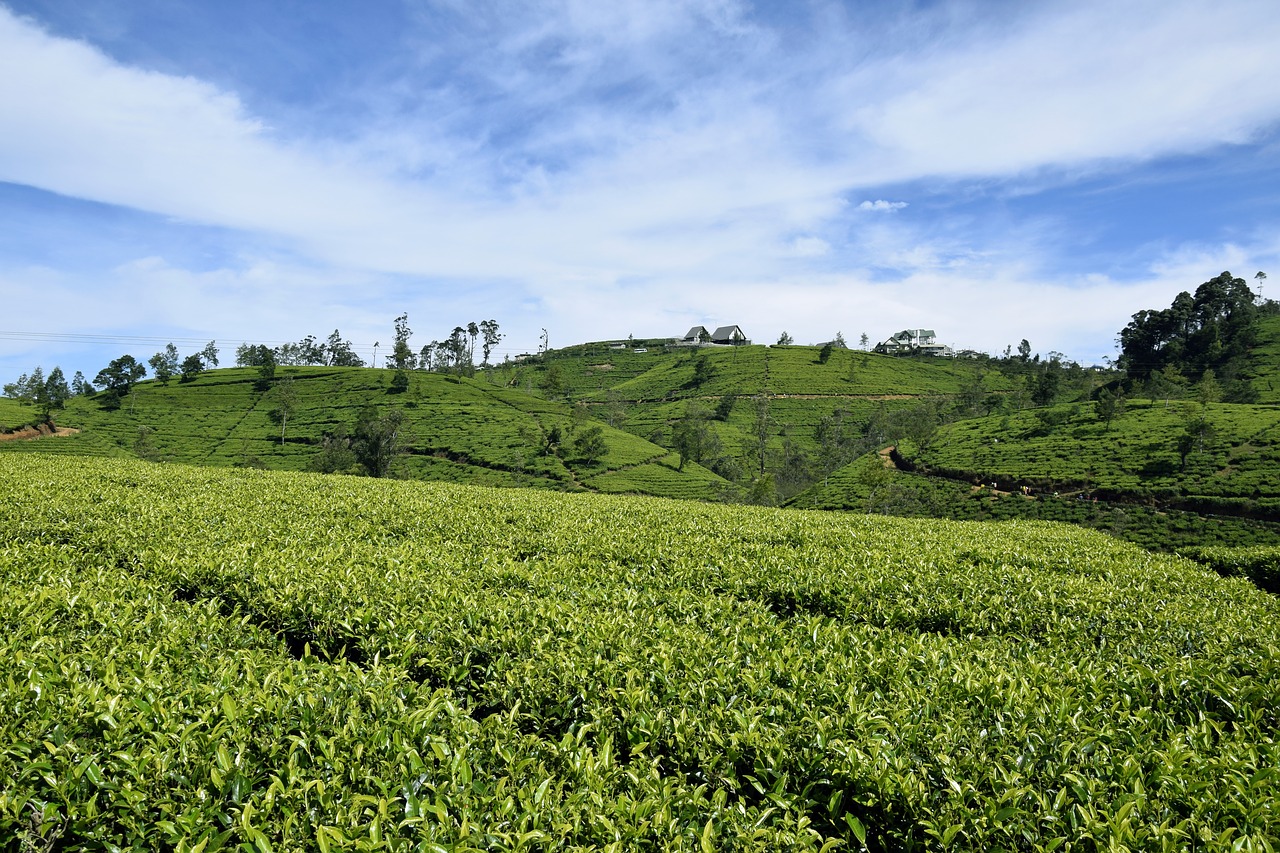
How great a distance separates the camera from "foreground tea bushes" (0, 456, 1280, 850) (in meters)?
3.61

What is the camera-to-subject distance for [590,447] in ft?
291

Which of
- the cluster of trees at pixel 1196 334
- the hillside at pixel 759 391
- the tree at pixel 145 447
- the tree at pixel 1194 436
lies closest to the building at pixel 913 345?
the hillside at pixel 759 391

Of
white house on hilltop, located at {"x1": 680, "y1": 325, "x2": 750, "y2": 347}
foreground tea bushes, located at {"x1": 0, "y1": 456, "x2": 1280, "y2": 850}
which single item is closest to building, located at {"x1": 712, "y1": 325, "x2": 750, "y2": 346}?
white house on hilltop, located at {"x1": 680, "y1": 325, "x2": 750, "y2": 347}

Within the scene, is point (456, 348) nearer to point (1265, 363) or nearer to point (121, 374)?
point (121, 374)

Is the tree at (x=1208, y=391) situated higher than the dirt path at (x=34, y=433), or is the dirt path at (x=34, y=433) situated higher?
the tree at (x=1208, y=391)

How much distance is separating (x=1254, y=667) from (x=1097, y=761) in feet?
10.9

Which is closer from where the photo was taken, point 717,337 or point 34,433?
point 34,433

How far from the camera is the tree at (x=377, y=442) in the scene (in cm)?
7788

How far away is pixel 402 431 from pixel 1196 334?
126125 millimetres

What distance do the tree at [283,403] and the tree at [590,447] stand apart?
41.3 metres

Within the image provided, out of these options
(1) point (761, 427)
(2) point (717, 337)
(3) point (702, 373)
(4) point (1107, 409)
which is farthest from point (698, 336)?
(4) point (1107, 409)

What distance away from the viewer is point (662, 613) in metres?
7.37

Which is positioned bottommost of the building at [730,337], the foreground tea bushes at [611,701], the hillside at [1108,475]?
the hillside at [1108,475]

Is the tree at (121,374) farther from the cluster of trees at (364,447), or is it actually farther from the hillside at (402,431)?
the cluster of trees at (364,447)
